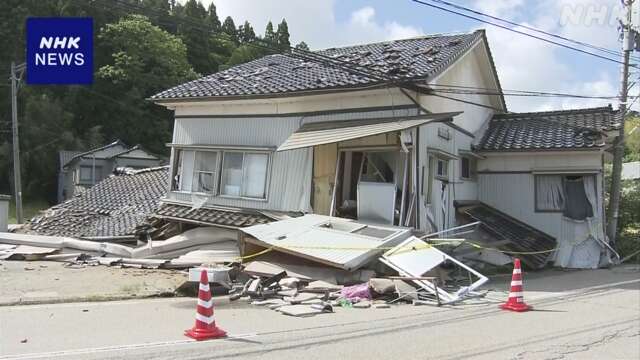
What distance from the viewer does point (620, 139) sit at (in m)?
19.4

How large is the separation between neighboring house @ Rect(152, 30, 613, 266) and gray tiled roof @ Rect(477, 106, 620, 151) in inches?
4.2

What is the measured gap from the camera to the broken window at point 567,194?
17.7 meters

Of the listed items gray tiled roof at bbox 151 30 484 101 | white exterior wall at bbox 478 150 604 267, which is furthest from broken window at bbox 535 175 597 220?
gray tiled roof at bbox 151 30 484 101

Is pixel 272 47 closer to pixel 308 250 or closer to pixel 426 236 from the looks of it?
pixel 308 250

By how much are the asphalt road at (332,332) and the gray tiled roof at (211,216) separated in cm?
525

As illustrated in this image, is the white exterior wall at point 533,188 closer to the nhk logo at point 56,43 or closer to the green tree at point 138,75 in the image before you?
the nhk logo at point 56,43

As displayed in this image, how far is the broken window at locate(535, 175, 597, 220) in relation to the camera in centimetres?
1766

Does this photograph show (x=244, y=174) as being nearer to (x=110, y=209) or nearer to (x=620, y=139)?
(x=110, y=209)

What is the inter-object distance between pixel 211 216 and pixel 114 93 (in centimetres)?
5022

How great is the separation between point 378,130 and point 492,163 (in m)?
7.54

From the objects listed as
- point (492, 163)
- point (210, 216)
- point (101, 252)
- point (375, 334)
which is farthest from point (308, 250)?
point (492, 163)

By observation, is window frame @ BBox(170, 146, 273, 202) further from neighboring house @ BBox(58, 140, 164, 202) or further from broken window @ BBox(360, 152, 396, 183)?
neighboring house @ BBox(58, 140, 164, 202)

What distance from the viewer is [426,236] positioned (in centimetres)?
1363

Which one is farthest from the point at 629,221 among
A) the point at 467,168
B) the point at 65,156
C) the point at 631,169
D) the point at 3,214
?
the point at 65,156
